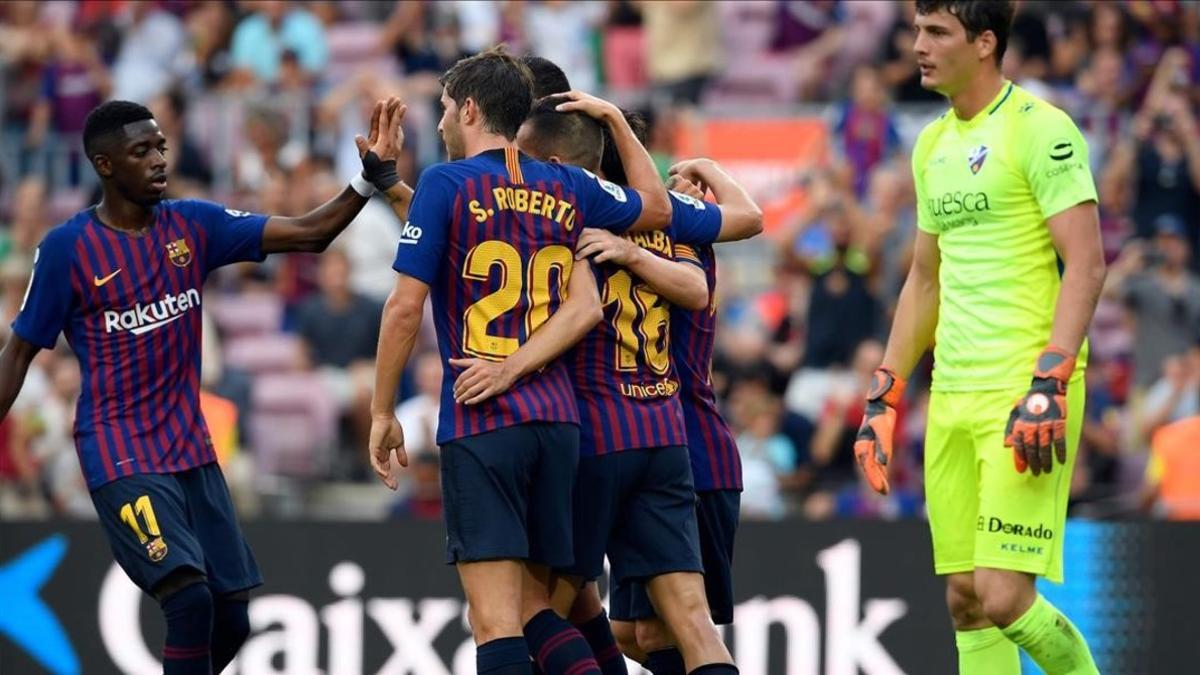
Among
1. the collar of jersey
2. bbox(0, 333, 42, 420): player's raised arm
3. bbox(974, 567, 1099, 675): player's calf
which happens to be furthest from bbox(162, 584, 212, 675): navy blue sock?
the collar of jersey

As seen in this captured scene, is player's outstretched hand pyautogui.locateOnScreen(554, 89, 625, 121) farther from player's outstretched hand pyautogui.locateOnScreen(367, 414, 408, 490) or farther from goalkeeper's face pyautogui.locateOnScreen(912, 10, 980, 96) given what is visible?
player's outstretched hand pyautogui.locateOnScreen(367, 414, 408, 490)

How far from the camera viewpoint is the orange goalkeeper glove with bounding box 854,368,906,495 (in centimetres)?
748

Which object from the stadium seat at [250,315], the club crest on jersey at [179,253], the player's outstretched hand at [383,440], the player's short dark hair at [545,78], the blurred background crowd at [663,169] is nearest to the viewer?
the player's outstretched hand at [383,440]

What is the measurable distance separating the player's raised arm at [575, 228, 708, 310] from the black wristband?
0.94 metres

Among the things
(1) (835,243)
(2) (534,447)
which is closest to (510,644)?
(2) (534,447)

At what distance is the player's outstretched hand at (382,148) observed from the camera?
754 centimetres

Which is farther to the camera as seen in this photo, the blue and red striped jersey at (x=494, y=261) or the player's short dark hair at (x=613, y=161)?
the player's short dark hair at (x=613, y=161)

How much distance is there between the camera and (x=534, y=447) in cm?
681

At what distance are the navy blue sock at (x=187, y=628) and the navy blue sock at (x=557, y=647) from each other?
49.3 inches

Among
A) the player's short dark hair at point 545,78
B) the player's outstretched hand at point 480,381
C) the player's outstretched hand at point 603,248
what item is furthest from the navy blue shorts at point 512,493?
the player's short dark hair at point 545,78

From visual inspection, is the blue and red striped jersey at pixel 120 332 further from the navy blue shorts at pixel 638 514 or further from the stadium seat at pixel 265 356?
the stadium seat at pixel 265 356

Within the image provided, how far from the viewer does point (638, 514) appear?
719 cm

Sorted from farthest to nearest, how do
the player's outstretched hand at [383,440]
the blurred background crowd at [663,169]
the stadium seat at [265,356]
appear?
the stadium seat at [265,356]
the blurred background crowd at [663,169]
the player's outstretched hand at [383,440]

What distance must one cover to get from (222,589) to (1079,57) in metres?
9.85
